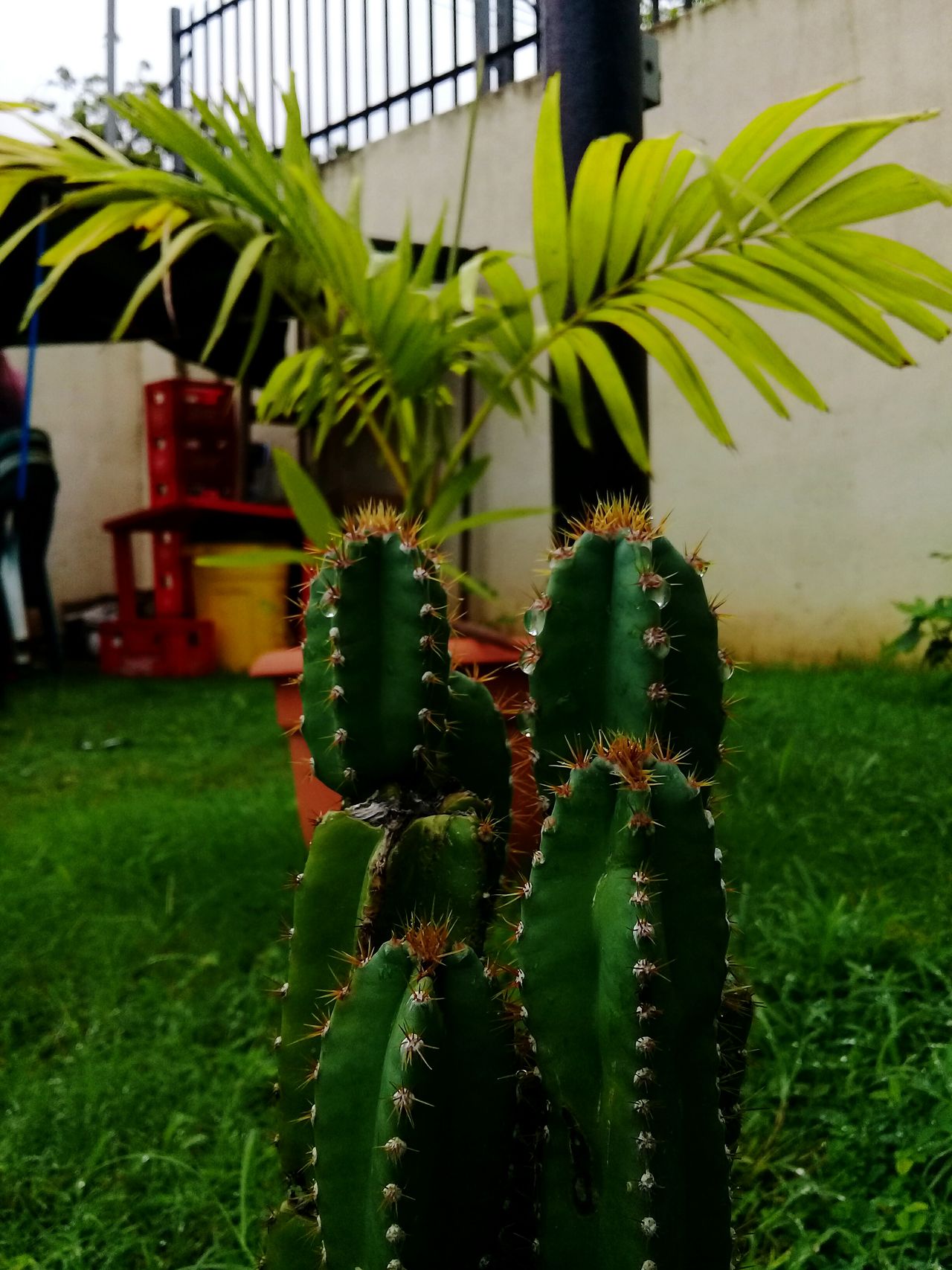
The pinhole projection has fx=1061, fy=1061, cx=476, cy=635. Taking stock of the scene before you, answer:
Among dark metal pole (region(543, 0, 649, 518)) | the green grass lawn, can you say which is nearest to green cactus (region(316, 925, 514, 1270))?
the green grass lawn

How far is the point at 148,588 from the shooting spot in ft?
19.8

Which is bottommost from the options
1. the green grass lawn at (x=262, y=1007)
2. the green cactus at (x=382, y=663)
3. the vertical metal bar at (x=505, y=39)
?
the green grass lawn at (x=262, y=1007)

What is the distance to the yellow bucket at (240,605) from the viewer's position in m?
4.70

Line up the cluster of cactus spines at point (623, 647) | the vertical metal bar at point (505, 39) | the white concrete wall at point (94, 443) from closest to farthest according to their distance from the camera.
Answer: the cluster of cactus spines at point (623, 647), the vertical metal bar at point (505, 39), the white concrete wall at point (94, 443)

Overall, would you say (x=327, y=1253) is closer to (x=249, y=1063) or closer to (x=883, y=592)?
(x=249, y=1063)

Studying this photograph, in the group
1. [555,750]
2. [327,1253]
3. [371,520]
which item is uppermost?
[371,520]

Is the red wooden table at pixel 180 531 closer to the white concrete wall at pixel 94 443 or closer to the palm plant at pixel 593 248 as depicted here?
the white concrete wall at pixel 94 443

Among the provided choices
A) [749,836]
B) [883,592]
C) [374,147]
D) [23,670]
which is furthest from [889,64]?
[23,670]

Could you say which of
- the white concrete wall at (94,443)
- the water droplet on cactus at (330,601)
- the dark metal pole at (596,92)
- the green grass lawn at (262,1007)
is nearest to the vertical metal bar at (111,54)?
the white concrete wall at (94,443)

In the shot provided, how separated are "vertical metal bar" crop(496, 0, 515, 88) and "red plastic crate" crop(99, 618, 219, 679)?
8.80 ft

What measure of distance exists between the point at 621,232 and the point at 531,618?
2.81ft

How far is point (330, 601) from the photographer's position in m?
0.74

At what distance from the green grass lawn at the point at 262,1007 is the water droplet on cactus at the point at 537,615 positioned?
58 cm

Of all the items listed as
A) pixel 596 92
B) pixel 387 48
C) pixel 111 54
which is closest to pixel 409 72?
pixel 387 48
